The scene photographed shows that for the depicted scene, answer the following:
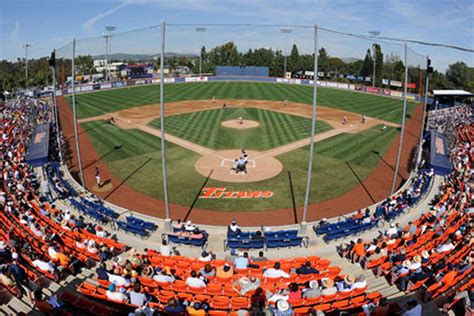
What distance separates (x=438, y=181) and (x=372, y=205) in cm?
694

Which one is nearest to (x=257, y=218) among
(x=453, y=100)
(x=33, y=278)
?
(x=33, y=278)

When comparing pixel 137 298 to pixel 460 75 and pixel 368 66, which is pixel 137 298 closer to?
pixel 368 66

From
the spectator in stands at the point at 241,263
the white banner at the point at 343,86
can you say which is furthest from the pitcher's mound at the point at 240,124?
the white banner at the point at 343,86

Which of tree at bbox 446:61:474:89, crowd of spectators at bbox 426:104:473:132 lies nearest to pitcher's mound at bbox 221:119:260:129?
crowd of spectators at bbox 426:104:473:132

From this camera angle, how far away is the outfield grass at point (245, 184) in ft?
73.7

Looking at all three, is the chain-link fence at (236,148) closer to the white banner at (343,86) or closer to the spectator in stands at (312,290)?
the spectator in stands at (312,290)

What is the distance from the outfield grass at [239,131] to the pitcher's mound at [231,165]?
2.58 meters

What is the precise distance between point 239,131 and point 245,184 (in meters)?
16.2

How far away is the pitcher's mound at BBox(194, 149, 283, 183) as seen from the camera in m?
25.5

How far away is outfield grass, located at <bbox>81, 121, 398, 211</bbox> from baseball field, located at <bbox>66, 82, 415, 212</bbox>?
0.22 feet

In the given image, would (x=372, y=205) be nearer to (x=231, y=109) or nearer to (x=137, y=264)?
(x=137, y=264)

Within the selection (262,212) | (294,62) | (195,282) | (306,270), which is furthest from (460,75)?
(195,282)

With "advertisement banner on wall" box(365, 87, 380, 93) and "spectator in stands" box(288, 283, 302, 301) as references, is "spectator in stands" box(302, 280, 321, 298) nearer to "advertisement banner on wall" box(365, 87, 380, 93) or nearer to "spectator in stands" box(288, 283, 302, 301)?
"spectator in stands" box(288, 283, 302, 301)

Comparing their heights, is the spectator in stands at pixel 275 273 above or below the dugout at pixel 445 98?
below
